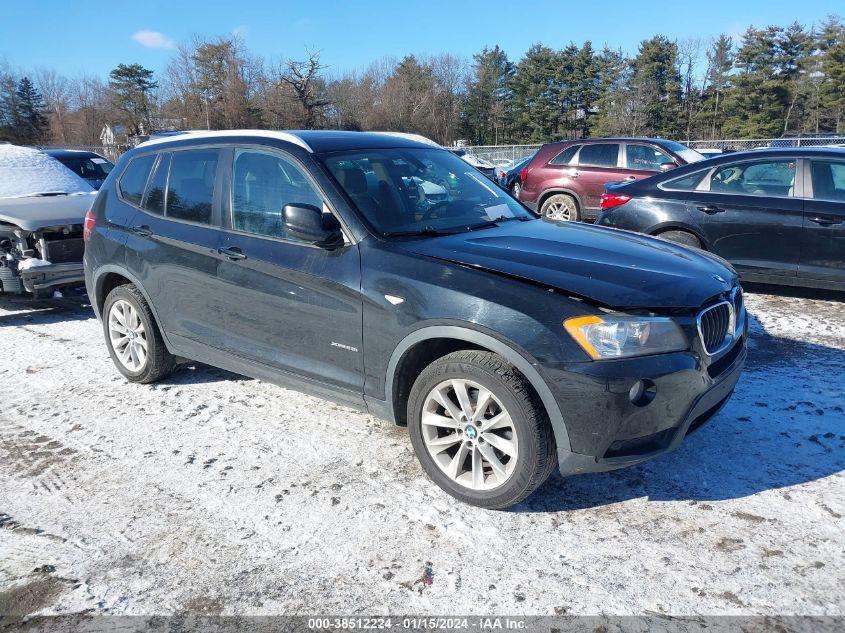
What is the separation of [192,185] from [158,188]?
43 cm

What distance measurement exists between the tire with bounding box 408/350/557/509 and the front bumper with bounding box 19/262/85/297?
16.6 ft

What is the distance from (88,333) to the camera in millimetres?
6527

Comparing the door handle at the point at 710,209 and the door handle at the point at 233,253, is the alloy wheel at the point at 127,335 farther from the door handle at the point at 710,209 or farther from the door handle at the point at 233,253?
the door handle at the point at 710,209

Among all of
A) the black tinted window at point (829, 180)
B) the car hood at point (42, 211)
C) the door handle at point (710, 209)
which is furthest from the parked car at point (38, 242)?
the black tinted window at point (829, 180)

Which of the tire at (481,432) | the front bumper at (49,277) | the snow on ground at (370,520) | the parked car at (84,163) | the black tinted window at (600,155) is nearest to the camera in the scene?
the snow on ground at (370,520)

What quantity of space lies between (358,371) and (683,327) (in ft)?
5.37

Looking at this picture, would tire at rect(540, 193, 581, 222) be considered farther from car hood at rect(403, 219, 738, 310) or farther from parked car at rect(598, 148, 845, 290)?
car hood at rect(403, 219, 738, 310)

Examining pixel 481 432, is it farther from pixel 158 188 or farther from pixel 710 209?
pixel 710 209

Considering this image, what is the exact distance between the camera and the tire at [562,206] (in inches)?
467

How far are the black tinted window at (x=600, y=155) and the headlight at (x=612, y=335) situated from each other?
9.45 meters

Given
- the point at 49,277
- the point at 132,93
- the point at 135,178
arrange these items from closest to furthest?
the point at 135,178 → the point at 49,277 → the point at 132,93

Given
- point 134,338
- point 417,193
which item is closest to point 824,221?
point 417,193

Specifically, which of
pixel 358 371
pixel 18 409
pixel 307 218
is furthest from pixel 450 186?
pixel 18 409

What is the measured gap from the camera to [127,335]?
5039 mm
